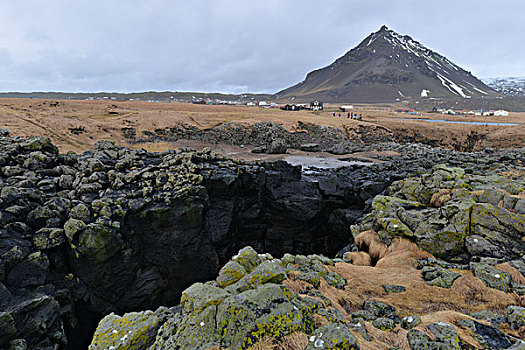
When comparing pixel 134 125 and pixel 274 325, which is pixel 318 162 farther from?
pixel 134 125

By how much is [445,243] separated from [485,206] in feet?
6.57

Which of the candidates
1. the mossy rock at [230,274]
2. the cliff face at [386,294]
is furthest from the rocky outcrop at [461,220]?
the mossy rock at [230,274]

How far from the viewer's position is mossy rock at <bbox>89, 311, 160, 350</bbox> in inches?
169

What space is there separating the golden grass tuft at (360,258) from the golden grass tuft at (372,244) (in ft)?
0.94

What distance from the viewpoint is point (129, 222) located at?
11.0 meters

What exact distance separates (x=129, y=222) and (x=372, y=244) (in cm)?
1046

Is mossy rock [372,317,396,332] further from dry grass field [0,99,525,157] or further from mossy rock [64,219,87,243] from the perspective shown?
dry grass field [0,99,525,157]

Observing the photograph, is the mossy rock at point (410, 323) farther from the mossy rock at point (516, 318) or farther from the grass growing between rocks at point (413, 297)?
the mossy rock at point (516, 318)

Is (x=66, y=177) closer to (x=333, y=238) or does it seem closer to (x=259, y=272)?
(x=259, y=272)

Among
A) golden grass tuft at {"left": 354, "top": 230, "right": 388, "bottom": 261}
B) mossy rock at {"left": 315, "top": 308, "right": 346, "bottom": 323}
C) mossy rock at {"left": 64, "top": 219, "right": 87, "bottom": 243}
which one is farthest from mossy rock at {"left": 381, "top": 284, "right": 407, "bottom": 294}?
mossy rock at {"left": 64, "top": 219, "right": 87, "bottom": 243}

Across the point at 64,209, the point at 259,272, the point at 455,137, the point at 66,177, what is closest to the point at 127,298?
the point at 64,209

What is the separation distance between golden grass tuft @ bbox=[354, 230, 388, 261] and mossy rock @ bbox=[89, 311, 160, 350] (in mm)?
7836

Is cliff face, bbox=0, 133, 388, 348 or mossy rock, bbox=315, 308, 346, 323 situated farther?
cliff face, bbox=0, 133, 388, 348

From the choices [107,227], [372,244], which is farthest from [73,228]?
[372,244]
